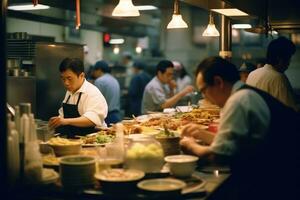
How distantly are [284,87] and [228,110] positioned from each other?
2.79 metres

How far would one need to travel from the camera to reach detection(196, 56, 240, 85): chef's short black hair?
3219mm

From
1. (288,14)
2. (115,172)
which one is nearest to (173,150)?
(115,172)

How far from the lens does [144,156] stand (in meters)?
2.99

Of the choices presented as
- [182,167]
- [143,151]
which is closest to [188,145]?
[182,167]

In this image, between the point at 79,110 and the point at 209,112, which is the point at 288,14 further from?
the point at 79,110

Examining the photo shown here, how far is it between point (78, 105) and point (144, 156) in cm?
266

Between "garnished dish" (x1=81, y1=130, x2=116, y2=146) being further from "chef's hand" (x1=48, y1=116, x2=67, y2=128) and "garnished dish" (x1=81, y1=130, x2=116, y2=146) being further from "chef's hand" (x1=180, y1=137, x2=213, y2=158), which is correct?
"chef's hand" (x1=180, y1=137, x2=213, y2=158)

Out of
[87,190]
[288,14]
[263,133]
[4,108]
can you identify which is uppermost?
[288,14]

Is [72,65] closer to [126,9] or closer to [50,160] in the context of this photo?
[126,9]

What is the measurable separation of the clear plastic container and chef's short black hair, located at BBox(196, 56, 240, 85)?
633mm

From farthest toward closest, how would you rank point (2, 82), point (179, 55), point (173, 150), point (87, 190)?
point (179, 55) < point (173, 150) < point (87, 190) < point (2, 82)

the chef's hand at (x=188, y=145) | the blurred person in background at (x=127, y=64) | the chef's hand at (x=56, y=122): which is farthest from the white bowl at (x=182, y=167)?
the blurred person in background at (x=127, y=64)

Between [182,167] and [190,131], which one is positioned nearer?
[182,167]

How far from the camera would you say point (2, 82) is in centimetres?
262
